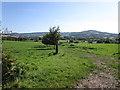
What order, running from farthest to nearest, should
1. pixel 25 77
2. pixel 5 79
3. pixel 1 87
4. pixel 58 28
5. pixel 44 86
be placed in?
pixel 58 28
pixel 25 77
pixel 5 79
pixel 44 86
pixel 1 87

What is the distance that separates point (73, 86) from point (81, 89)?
23.3 inches

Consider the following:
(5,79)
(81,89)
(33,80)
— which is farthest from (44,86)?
(5,79)

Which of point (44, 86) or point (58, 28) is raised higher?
point (58, 28)

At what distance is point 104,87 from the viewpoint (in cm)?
753

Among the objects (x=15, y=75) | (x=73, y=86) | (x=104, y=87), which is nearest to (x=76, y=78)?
(x=73, y=86)

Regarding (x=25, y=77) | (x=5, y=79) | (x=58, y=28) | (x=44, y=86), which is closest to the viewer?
(x=44, y=86)

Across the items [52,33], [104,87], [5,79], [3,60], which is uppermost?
[52,33]

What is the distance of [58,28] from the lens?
31.9 meters

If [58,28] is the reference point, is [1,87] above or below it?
below

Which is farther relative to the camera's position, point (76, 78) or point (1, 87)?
point (76, 78)

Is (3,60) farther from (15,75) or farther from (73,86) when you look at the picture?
(73,86)

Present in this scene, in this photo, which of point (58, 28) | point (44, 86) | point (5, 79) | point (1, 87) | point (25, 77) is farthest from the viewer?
point (58, 28)

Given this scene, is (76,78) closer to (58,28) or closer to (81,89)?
(81,89)

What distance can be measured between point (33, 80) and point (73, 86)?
3090 mm
